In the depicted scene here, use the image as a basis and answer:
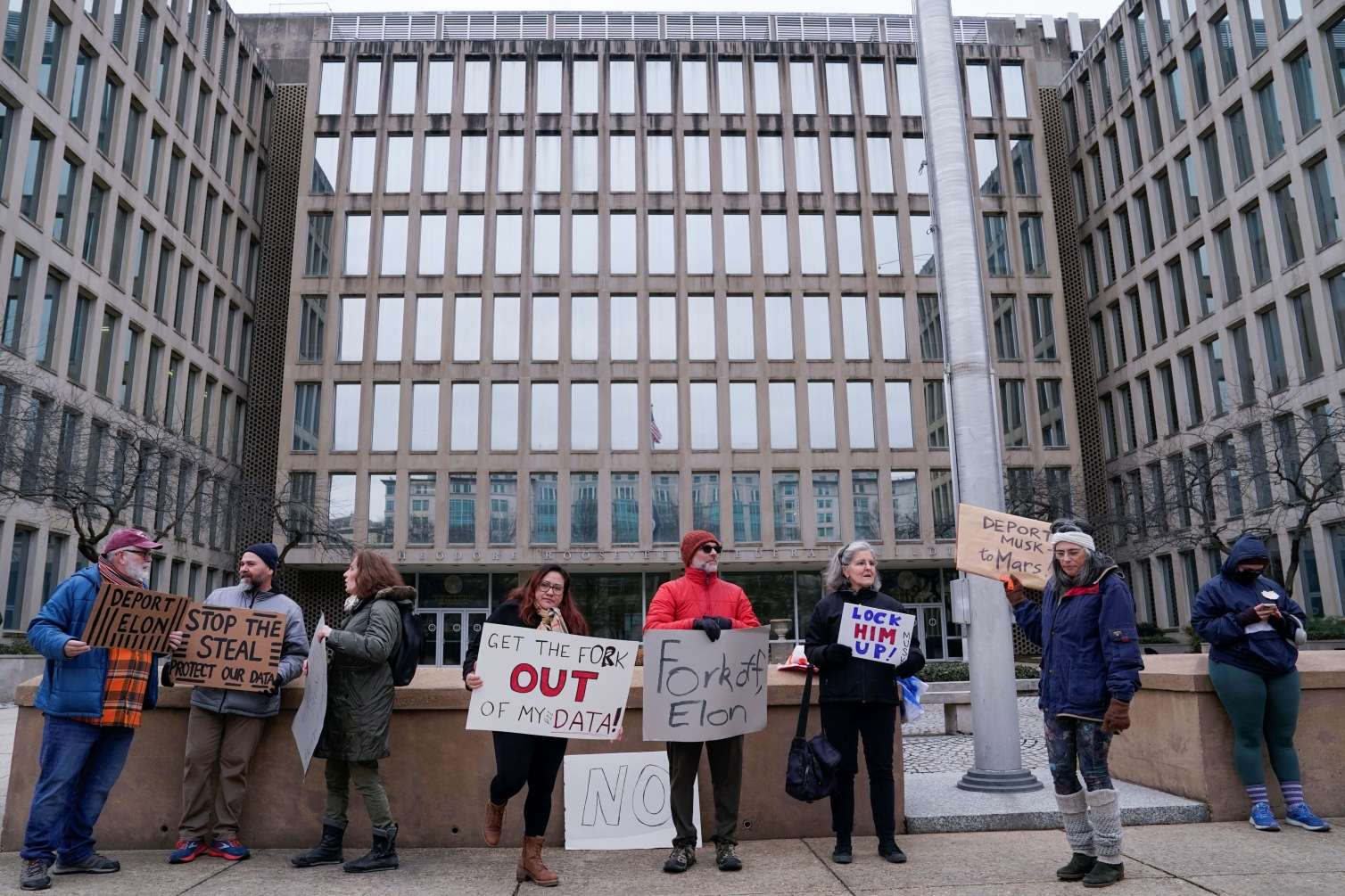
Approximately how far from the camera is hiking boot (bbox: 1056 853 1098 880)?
5.71 m

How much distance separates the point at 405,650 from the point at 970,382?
4.82 metres

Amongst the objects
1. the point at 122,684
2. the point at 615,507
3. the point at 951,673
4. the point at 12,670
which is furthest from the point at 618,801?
the point at 615,507

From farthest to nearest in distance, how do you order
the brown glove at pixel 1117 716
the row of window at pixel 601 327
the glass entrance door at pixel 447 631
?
the row of window at pixel 601 327 → the glass entrance door at pixel 447 631 → the brown glove at pixel 1117 716

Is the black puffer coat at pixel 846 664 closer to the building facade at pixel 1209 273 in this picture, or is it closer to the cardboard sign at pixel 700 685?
the cardboard sign at pixel 700 685

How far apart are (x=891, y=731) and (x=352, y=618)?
329 cm

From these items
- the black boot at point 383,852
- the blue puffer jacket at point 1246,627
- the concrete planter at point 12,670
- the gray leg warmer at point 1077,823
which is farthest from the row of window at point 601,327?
the gray leg warmer at point 1077,823

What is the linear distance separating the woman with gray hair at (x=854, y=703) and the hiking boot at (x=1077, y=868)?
2.92 ft

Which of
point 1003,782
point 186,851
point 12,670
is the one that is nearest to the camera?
point 186,851

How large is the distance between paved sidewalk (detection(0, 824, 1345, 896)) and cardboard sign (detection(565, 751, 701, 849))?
21cm

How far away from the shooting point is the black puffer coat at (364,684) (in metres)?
6.06

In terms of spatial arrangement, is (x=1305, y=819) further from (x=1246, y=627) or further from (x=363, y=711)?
(x=363, y=711)

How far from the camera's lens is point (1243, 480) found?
32.2 m

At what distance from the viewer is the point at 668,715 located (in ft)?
20.2

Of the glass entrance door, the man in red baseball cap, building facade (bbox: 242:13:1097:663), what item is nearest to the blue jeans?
the man in red baseball cap
